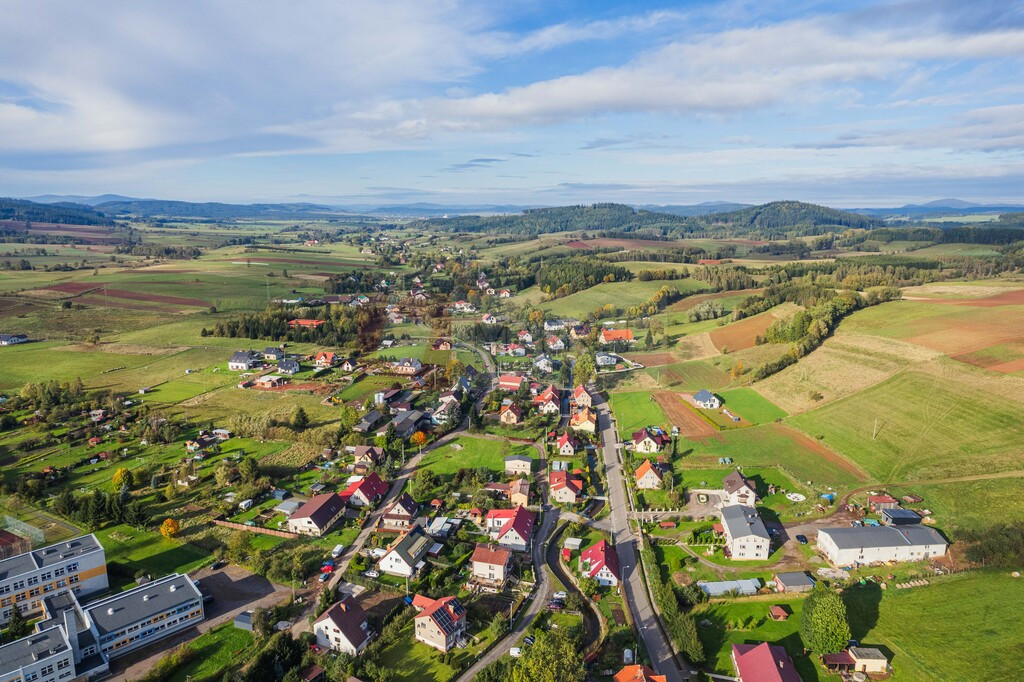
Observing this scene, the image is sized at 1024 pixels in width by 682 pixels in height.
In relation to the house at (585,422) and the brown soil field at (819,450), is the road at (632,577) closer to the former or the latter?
the house at (585,422)

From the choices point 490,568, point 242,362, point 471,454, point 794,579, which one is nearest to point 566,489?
point 490,568

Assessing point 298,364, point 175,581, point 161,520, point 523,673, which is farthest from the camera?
point 298,364

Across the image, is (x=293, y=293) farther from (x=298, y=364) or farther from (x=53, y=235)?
(x=53, y=235)

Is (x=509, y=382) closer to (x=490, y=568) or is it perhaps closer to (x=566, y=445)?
(x=566, y=445)

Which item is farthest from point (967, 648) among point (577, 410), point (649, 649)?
point (577, 410)

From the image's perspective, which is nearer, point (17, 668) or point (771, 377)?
point (17, 668)

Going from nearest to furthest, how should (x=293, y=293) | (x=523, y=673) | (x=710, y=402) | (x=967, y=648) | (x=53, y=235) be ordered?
1. (x=523, y=673)
2. (x=967, y=648)
3. (x=710, y=402)
4. (x=293, y=293)
5. (x=53, y=235)

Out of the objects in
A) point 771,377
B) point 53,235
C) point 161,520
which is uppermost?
point 53,235
